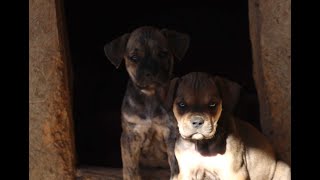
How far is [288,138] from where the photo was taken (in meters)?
5.43

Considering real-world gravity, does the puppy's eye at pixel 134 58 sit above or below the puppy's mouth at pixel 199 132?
above

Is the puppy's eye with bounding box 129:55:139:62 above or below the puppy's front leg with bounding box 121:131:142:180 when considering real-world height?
above

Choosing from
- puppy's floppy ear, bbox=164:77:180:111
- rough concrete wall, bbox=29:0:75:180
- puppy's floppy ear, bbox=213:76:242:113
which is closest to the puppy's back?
puppy's floppy ear, bbox=213:76:242:113

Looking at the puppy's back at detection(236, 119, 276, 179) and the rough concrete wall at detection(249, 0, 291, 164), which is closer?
the puppy's back at detection(236, 119, 276, 179)

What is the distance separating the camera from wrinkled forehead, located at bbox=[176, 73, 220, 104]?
475 centimetres

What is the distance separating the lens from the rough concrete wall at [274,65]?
5312 mm

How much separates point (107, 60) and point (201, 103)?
2972 millimetres

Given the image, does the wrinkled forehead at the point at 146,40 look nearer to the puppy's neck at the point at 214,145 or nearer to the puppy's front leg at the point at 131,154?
the puppy's front leg at the point at 131,154

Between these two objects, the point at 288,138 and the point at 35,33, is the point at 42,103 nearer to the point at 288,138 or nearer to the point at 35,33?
the point at 35,33

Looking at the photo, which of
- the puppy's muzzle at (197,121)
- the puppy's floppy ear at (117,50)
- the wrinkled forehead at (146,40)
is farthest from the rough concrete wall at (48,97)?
the puppy's muzzle at (197,121)

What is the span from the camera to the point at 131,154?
5688mm

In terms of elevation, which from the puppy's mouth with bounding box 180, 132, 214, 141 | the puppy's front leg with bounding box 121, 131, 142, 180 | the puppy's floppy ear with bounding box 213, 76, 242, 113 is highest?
the puppy's floppy ear with bounding box 213, 76, 242, 113

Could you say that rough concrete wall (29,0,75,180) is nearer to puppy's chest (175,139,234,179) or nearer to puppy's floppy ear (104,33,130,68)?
puppy's floppy ear (104,33,130,68)

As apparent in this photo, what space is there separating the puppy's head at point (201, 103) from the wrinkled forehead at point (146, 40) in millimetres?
616
